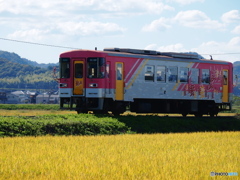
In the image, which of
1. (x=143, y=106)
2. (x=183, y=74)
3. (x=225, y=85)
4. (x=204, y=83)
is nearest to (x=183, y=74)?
(x=183, y=74)

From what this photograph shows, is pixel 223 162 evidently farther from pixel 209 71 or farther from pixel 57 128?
pixel 209 71

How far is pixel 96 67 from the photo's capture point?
88.7ft

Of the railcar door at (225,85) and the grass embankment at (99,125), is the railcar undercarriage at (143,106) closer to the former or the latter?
the railcar door at (225,85)

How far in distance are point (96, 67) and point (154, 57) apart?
3.85 metres

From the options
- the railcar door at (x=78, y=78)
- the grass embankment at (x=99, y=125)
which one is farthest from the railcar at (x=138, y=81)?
the grass embankment at (x=99, y=125)

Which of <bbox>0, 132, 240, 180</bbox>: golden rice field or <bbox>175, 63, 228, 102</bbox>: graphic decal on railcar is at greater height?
<bbox>175, 63, 228, 102</bbox>: graphic decal on railcar

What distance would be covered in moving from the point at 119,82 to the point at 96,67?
156 cm

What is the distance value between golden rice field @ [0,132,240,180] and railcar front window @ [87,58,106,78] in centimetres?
790

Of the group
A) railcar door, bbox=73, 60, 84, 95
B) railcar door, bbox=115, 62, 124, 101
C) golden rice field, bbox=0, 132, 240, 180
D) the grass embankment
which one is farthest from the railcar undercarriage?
golden rice field, bbox=0, 132, 240, 180

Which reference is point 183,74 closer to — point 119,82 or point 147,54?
point 147,54

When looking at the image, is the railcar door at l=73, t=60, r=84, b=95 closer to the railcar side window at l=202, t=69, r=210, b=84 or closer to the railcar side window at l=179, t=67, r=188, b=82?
the railcar side window at l=179, t=67, r=188, b=82

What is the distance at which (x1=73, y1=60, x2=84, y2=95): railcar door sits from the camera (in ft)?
90.3

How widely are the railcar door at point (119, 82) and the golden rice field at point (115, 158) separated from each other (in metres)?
8.19

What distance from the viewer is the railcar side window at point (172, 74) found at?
3005 centimetres
